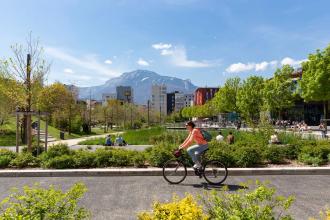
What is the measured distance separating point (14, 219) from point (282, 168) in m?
9.55

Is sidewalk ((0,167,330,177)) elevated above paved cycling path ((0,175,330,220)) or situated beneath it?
elevated above

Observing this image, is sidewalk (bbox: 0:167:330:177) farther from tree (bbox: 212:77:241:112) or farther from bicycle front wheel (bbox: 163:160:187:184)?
tree (bbox: 212:77:241:112)

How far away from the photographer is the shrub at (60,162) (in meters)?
11.7

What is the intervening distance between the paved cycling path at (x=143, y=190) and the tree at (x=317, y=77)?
3346 cm

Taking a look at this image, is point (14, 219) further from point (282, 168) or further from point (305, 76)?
point (305, 76)

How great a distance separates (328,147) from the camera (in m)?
12.8

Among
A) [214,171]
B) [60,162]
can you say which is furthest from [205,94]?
[214,171]

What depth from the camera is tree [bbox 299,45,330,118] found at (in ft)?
133

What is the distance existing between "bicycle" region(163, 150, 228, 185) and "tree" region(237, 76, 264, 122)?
2151 inches

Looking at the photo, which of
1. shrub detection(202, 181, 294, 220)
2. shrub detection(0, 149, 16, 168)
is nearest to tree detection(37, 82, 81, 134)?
shrub detection(0, 149, 16, 168)

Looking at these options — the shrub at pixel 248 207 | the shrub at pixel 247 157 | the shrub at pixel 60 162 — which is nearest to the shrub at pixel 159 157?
the shrub at pixel 247 157

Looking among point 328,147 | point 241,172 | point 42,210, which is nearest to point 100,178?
point 241,172

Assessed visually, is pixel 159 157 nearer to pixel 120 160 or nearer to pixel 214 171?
pixel 120 160

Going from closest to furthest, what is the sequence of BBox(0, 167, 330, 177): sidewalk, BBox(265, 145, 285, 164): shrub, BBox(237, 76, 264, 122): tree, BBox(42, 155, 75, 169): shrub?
1. BBox(0, 167, 330, 177): sidewalk
2. BBox(42, 155, 75, 169): shrub
3. BBox(265, 145, 285, 164): shrub
4. BBox(237, 76, 264, 122): tree
